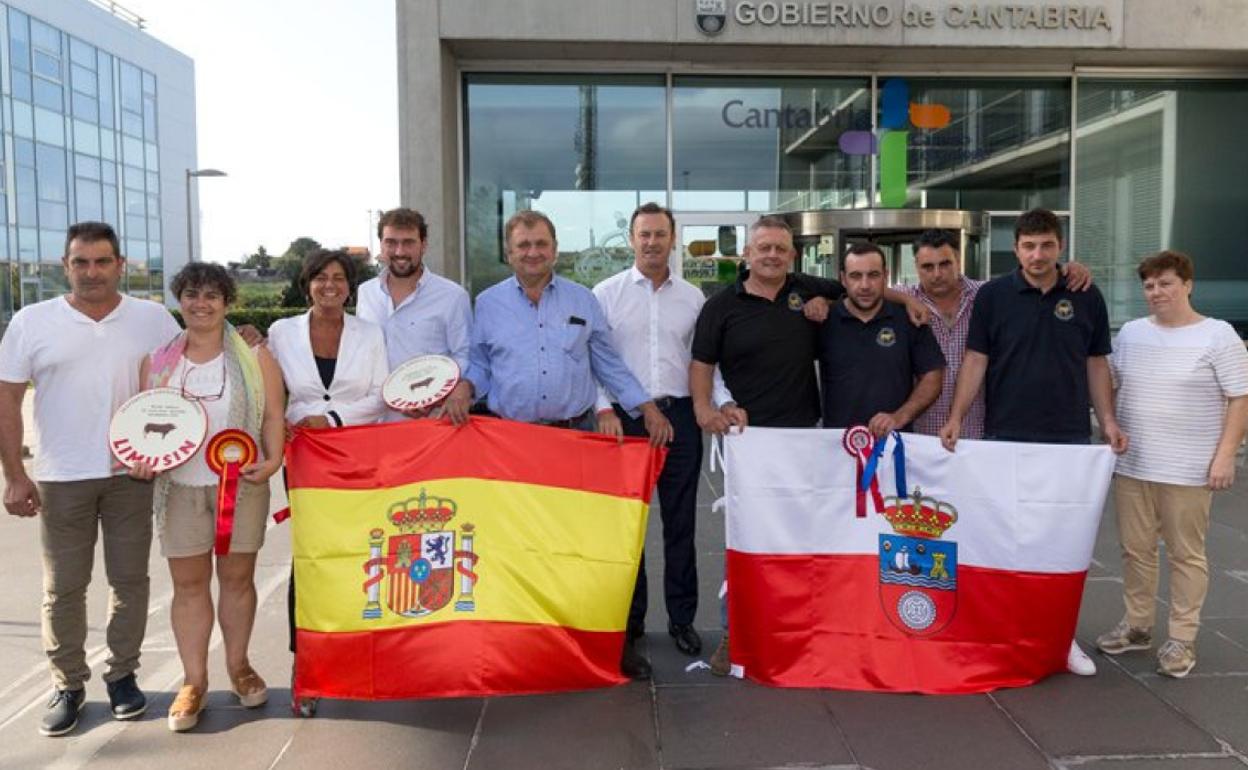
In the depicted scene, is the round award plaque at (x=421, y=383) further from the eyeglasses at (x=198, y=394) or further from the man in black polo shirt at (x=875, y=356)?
the man in black polo shirt at (x=875, y=356)

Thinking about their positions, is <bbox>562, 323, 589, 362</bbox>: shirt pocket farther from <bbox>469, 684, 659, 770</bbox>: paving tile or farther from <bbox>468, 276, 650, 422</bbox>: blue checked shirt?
<bbox>469, 684, 659, 770</bbox>: paving tile

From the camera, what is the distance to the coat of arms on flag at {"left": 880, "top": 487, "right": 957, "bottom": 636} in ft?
14.0

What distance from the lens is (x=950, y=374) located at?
4738 mm

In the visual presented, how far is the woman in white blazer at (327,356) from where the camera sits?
4160 mm

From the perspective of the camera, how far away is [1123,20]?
11766 millimetres

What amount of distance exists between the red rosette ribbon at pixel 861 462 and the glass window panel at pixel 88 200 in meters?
43.0

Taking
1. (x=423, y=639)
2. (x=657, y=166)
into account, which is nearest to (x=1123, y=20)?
(x=657, y=166)

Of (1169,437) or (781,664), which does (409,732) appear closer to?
(781,664)

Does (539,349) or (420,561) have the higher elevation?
(539,349)

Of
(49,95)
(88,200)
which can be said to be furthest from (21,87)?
(88,200)

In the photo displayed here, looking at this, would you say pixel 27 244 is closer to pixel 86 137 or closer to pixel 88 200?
pixel 88 200

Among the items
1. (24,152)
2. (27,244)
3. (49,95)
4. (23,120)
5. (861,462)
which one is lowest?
(861,462)

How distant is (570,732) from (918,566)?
1.63 m

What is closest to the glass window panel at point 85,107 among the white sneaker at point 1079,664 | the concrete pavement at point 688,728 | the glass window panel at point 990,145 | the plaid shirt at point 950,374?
the glass window panel at point 990,145
